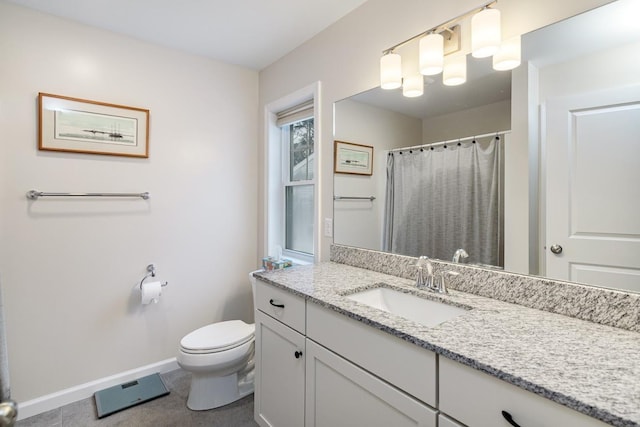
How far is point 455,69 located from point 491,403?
50.3 inches

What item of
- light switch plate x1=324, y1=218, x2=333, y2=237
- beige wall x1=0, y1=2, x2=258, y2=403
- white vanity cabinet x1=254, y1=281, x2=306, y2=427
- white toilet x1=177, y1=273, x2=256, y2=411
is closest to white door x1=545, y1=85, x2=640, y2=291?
white vanity cabinet x1=254, y1=281, x2=306, y2=427

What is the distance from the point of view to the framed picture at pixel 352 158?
184 centimetres

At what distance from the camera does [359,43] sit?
1827 mm

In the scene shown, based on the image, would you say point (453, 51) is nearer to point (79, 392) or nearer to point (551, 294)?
point (551, 294)

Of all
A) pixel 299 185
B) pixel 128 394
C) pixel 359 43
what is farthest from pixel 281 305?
pixel 359 43

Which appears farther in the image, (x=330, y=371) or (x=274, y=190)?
(x=274, y=190)

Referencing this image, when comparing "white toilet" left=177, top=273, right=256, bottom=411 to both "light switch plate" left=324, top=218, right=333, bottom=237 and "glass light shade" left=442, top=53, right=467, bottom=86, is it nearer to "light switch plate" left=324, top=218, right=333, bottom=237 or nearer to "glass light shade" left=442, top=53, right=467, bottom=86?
"light switch plate" left=324, top=218, right=333, bottom=237

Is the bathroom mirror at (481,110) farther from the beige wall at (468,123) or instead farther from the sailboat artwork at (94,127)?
the sailboat artwork at (94,127)

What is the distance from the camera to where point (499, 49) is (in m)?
1.23

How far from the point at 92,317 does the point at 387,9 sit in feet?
8.49

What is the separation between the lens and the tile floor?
5.89 ft

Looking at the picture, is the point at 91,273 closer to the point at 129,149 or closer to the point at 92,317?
the point at 92,317

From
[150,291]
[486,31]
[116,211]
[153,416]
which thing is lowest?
[153,416]

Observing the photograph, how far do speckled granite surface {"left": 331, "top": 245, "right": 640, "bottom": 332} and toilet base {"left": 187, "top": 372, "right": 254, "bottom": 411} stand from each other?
135 centimetres
